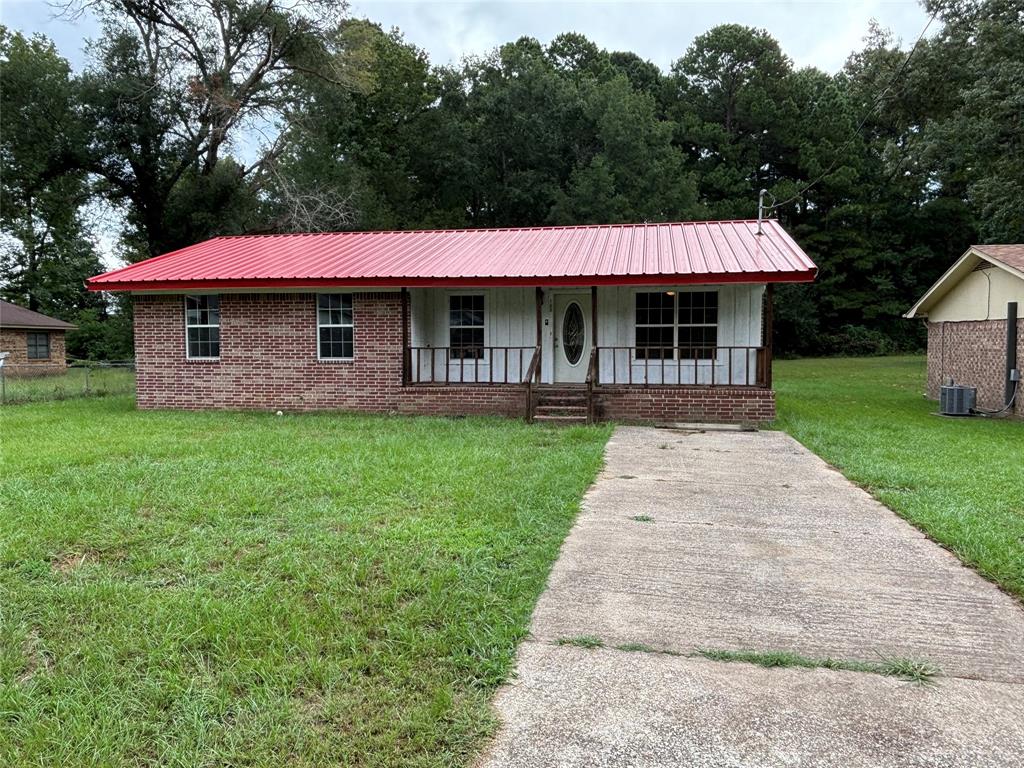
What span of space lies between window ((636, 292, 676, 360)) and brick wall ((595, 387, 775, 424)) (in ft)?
4.25

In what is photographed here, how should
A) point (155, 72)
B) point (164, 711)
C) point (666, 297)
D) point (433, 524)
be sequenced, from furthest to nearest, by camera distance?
point (155, 72) → point (666, 297) → point (433, 524) → point (164, 711)

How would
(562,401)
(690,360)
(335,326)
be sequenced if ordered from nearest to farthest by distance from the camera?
1. (562,401)
2. (690,360)
3. (335,326)

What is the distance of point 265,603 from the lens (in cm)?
353

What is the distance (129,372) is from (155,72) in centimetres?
1346

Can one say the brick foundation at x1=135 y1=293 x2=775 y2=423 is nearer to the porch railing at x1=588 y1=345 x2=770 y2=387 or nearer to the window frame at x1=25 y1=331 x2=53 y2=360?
the porch railing at x1=588 y1=345 x2=770 y2=387

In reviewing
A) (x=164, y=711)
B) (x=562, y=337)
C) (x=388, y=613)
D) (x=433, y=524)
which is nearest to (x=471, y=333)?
(x=562, y=337)

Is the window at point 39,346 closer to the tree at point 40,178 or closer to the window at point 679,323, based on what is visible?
the tree at point 40,178

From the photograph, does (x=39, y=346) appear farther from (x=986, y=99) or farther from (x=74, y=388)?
(x=986, y=99)

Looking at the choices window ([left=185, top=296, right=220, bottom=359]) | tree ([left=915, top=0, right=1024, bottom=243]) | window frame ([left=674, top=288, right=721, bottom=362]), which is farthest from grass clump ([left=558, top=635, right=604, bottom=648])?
tree ([left=915, top=0, right=1024, bottom=243])

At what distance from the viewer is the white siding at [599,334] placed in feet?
40.1

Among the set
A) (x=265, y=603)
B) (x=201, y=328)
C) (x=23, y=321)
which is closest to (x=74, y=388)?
(x=201, y=328)

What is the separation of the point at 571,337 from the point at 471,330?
199 cm

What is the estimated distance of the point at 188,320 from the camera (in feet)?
43.5

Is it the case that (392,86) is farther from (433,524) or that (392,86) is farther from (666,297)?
(433,524)
